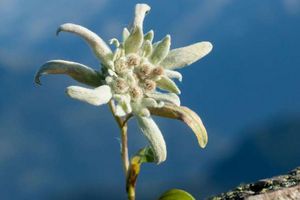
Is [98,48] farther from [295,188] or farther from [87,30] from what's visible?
[295,188]

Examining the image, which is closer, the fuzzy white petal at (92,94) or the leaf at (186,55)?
the fuzzy white petal at (92,94)

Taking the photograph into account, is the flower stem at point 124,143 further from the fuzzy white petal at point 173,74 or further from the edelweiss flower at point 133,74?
the fuzzy white petal at point 173,74

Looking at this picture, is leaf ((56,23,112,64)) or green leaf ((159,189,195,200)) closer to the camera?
leaf ((56,23,112,64))

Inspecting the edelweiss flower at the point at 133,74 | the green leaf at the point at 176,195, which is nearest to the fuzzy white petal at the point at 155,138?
the edelweiss flower at the point at 133,74

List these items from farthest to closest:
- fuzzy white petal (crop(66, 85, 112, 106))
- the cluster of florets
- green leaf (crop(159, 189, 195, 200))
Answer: green leaf (crop(159, 189, 195, 200))
the cluster of florets
fuzzy white petal (crop(66, 85, 112, 106))

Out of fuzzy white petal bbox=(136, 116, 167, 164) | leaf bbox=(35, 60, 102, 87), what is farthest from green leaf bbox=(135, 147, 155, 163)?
leaf bbox=(35, 60, 102, 87)

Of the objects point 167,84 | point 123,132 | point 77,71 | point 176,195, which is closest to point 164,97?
point 167,84

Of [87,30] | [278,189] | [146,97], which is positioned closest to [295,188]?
[278,189]

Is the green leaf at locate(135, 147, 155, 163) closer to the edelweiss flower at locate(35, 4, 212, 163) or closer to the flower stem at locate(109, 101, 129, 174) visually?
the flower stem at locate(109, 101, 129, 174)
